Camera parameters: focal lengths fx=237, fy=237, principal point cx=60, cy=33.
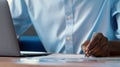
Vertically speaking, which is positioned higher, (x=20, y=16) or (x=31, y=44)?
(x=20, y=16)

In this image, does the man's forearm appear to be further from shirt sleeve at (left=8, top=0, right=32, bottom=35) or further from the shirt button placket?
shirt sleeve at (left=8, top=0, right=32, bottom=35)

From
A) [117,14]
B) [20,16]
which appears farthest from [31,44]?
[117,14]

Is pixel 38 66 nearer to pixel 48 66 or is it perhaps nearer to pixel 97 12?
pixel 48 66

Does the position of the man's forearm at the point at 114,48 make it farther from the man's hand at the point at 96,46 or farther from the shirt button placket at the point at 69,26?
the shirt button placket at the point at 69,26

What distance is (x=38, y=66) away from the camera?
41 cm

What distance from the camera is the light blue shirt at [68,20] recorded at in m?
0.96

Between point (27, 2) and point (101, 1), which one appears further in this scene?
point (27, 2)

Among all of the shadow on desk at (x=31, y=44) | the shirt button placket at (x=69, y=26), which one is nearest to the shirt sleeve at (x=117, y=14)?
the shirt button placket at (x=69, y=26)

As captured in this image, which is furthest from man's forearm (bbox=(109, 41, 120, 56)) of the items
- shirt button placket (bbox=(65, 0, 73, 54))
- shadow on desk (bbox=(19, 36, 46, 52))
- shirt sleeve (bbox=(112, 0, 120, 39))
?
shadow on desk (bbox=(19, 36, 46, 52))

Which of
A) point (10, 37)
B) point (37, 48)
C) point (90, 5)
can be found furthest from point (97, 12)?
point (10, 37)

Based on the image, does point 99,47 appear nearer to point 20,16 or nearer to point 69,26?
point 69,26

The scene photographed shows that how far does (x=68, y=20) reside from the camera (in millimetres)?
1004

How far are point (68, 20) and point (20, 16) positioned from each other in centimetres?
22

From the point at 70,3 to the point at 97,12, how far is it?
0.12m
